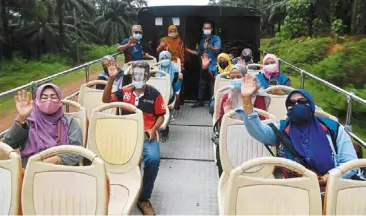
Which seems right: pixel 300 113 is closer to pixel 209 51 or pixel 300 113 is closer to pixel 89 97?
pixel 89 97

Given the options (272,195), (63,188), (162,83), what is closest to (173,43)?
(162,83)

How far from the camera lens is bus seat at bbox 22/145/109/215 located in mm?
2281

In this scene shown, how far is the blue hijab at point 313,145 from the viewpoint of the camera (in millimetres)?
2725

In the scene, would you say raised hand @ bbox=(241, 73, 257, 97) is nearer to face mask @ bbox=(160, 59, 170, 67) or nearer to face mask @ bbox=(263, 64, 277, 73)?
face mask @ bbox=(263, 64, 277, 73)

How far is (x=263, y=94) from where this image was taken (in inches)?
160

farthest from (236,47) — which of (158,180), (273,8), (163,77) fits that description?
(273,8)

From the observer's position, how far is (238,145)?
3.41 metres

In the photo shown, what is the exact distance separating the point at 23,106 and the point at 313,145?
2082mm

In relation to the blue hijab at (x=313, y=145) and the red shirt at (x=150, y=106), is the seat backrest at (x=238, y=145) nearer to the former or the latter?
the blue hijab at (x=313, y=145)

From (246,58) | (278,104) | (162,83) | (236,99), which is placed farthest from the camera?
(246,58)

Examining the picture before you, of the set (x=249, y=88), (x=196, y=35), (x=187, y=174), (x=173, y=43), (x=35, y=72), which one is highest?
(x=196, y=35)

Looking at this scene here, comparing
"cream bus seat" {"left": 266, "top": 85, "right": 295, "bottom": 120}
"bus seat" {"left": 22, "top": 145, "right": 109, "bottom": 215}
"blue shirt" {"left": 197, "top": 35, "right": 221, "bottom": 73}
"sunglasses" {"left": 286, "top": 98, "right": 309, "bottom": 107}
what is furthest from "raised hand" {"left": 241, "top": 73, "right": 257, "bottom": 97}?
A: "blue shirt" {"left": 197, "top": 35, "right": 221, "bottom": 73}

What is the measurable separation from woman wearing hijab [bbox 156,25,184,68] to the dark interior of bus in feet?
1.13

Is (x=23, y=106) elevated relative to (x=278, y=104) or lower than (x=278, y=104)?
elevated
